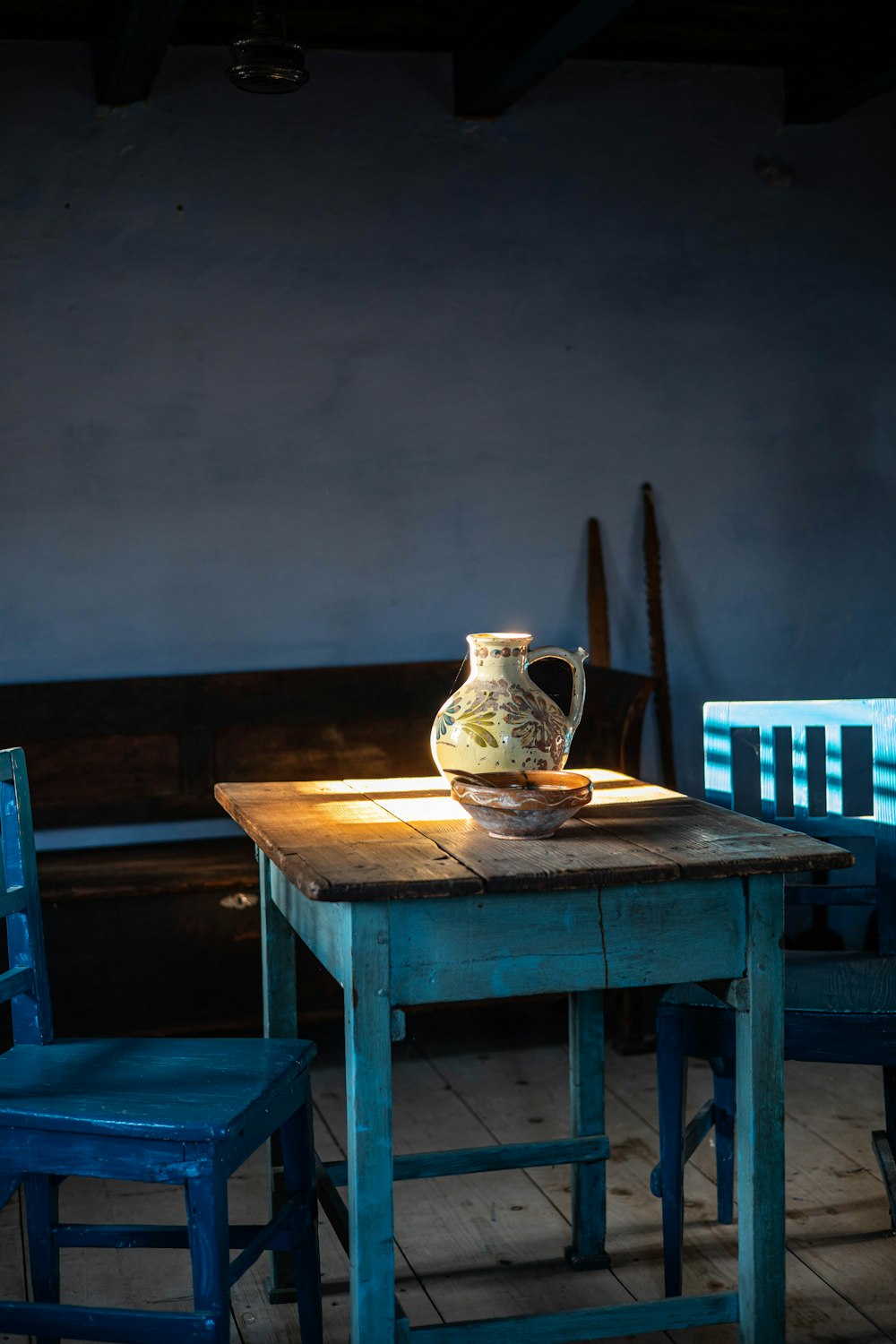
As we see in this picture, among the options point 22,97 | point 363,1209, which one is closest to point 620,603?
point 22,97

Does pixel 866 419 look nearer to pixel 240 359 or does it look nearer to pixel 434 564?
pixel 434 564

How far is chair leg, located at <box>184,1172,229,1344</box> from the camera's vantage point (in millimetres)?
1774

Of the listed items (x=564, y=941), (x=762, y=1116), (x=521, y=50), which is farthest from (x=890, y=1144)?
(x=521, y=50)

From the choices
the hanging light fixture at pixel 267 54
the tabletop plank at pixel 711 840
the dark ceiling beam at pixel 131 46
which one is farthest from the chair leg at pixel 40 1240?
the dark ceiling beam at pixel 131 46

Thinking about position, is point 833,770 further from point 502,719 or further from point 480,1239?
point 480,1239

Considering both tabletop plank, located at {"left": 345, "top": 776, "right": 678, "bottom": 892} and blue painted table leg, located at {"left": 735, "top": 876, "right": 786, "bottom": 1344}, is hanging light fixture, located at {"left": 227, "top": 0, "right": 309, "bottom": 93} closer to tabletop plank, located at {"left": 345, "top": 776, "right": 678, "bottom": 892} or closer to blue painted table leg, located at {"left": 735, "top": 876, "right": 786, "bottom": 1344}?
tabletop plank, located at {"left": 345, "top": 776, "right": 678, "bottom": 892}

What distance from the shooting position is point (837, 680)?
4.68 m

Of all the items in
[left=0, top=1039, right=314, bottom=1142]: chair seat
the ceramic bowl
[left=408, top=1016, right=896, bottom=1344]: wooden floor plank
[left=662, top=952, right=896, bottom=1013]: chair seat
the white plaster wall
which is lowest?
[left=408, top=1016, right=896, bottom=1344]: wooden floor plank

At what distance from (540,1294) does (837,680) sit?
2.70 meters

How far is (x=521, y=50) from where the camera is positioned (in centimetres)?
370

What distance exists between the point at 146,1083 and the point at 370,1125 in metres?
A: 0.35

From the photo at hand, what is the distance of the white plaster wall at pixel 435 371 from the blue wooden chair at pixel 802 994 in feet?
5.64

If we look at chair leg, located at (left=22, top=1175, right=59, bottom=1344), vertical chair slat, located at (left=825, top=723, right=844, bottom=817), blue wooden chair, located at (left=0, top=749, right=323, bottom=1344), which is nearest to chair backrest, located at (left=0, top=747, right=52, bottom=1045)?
blue wooden chair, located at (left=0, top=749, right=323, bottom=1344)

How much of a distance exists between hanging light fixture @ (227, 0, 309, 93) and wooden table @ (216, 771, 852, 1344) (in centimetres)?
156
